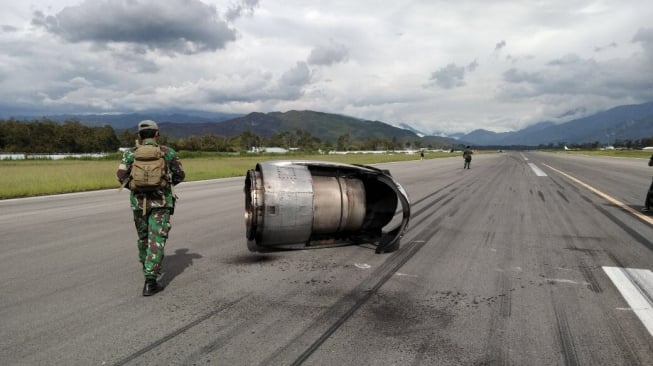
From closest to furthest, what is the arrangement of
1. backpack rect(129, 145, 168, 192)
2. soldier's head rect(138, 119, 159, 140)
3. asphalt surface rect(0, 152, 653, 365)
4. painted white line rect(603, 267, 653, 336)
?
asphalt surface rect(0, 152, 653, 365)
painted white line rect(603, 267, 653, 336)
backpack rect(129, 145, 168, 192)
soldier's head rect(138, 119, 159, 140)

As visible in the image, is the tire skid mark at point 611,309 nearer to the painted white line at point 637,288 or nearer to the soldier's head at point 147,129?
the painted white line at point 637,288

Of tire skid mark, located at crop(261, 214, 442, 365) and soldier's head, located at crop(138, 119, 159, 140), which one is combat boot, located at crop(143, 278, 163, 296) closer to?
soldier's head, located at crop(138, 119, 159, 140)

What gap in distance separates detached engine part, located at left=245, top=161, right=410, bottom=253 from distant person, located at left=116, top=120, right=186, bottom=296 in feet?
4.31

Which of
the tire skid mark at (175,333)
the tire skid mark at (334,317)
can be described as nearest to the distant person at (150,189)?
the tire skid mark at (175,333)

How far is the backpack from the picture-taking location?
4.65m

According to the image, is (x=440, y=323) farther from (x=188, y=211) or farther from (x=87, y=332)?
(x=188, y=211)

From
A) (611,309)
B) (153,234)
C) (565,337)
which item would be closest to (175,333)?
(153,234)

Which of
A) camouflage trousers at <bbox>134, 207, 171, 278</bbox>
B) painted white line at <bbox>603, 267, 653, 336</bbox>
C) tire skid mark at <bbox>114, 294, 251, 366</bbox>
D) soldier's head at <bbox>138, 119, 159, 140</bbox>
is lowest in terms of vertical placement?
tire skid mark at <bbox>114, 294, 251, 366</bbox>

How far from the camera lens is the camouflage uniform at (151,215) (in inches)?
188

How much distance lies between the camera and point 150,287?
468cm

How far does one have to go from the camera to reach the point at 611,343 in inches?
134

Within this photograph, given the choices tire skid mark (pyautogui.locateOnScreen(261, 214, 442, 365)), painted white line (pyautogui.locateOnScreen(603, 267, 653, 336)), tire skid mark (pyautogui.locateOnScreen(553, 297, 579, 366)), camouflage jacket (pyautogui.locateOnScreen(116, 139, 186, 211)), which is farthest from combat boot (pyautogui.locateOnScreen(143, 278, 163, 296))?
painted white line (pyautogui.locateOnScreen(603, 267, 653, 336))

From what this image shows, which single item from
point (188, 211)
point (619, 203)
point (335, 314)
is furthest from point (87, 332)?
point (619, 203)

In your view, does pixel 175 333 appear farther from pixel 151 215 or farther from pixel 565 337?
pixel 565 337
